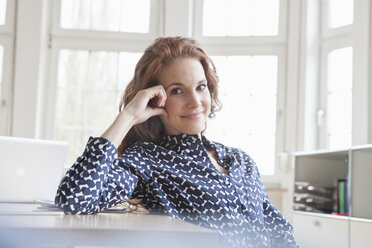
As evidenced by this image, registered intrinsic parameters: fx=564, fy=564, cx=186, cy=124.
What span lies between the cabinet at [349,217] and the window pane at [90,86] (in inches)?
72.5

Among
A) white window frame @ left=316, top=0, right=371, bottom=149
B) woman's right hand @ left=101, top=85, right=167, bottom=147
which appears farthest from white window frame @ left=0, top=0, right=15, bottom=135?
woman's right hand @ left=101, top=85, right=167, bottom=147

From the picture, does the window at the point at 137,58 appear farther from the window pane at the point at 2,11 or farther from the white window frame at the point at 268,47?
the window pane at the point at 2,11

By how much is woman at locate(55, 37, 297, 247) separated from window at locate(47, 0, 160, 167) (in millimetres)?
3222

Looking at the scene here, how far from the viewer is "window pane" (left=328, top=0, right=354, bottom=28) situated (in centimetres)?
445

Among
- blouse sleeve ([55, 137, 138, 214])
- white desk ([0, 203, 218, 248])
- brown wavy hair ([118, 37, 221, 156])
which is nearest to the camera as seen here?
white desk ([0, 203, 218, 248])

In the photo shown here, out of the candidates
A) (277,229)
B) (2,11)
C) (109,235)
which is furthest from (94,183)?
(2,11)

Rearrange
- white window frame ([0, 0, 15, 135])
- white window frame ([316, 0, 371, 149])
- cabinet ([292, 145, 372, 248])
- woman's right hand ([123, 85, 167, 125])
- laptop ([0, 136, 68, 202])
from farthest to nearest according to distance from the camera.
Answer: white window frame ([0, 0, 15, 135]) < white window frame ([316, 0, 371, 149]) < cabinet ([292, 145, 372, 248]) < laptop ([0, 136, 68, 202]) < woman's right hand ([123, 85, 167, 125])

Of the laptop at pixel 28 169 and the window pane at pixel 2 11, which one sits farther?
the window pane at pixel 2 11

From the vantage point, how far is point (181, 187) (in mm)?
1488

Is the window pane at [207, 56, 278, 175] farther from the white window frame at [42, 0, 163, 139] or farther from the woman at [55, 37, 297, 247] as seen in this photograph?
the woman at [55, 37, 297, 247]

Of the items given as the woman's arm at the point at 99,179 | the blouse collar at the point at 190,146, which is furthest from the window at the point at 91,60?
the woman's arm at the point at 99,179

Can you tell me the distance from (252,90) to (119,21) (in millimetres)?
1326

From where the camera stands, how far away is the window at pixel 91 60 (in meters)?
4.93

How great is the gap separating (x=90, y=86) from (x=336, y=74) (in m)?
2.10
